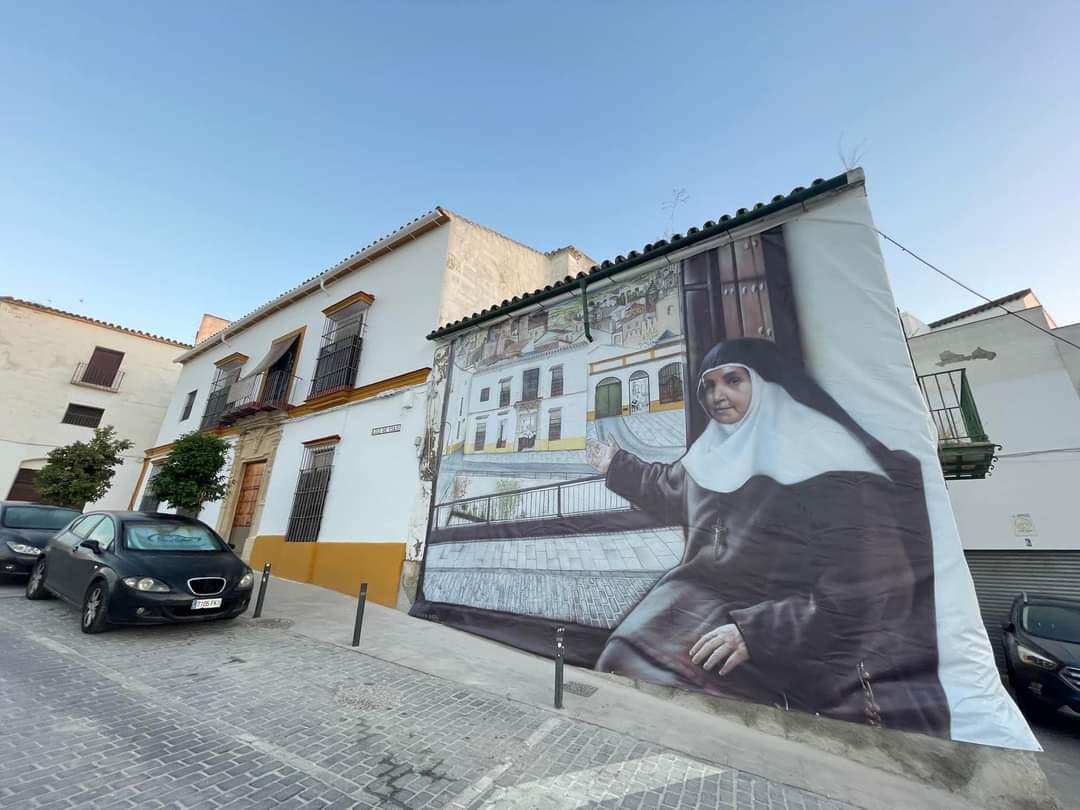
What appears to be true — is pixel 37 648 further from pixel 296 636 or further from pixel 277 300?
pixel 277 300

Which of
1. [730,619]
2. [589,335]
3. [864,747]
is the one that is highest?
[589,335]

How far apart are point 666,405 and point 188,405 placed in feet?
55.6

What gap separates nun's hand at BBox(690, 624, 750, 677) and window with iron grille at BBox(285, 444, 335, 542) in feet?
24.1

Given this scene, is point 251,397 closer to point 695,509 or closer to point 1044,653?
point 695,509

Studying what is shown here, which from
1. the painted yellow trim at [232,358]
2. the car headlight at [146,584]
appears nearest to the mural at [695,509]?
the car headlight at [146,584]

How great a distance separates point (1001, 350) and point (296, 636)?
13.2 m

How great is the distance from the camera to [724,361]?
200 inches

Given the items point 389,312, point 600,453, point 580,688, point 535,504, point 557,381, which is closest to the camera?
point 580,688

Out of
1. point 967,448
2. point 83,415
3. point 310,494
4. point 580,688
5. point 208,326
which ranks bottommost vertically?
point 580,688

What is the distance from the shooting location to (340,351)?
1011 centimetres

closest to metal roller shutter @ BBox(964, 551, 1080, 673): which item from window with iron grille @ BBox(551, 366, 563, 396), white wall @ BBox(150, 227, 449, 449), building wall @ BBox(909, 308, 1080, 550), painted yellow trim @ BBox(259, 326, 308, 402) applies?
building wall @ BBox(909, 308, 1080, 550)

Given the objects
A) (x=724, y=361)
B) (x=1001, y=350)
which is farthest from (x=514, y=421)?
(x=1001, y=350)

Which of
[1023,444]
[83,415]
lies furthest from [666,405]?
[83,415]

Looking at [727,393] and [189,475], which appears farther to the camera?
[189,475]
